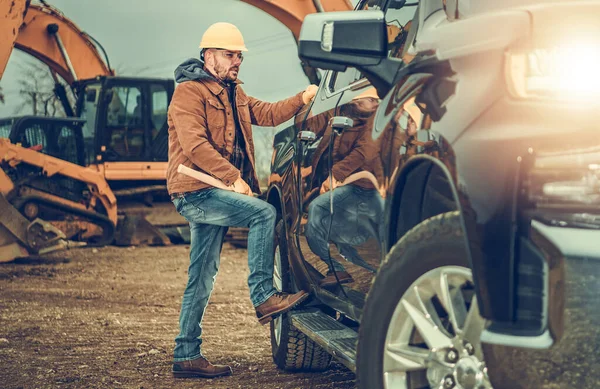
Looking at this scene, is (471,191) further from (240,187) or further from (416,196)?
(240,187)

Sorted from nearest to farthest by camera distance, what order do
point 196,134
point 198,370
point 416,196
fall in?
1. point 416,196
2. point 196,134
3. point 198,370

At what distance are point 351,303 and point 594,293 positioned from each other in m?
1.80

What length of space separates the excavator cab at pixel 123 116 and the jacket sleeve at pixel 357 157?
1443cm

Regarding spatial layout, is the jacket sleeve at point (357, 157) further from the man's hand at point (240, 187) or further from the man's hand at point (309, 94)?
the man's hand at point (309, 94)

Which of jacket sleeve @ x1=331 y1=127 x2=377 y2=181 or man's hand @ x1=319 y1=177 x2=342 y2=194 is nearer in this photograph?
jacket sleeve @ x1=331 y1=127 x2=377 y2=181

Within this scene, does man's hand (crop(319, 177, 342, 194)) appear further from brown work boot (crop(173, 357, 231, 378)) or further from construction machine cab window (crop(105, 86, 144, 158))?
construction machine cab window (crop(105, 86, 144, 158))

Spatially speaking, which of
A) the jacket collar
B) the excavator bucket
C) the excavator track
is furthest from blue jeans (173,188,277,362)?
the excavator track

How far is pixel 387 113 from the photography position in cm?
337

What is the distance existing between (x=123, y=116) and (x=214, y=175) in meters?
13.2

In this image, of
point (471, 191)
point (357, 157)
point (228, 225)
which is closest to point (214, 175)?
point (228, 225)

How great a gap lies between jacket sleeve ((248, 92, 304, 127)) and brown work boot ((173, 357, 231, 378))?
5.13 ft

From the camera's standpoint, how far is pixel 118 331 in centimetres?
734

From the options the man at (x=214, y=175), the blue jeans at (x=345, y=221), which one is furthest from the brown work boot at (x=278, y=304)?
the blue jeans at (x=345, y=221)

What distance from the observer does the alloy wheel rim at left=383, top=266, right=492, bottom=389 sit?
8.66 ft
